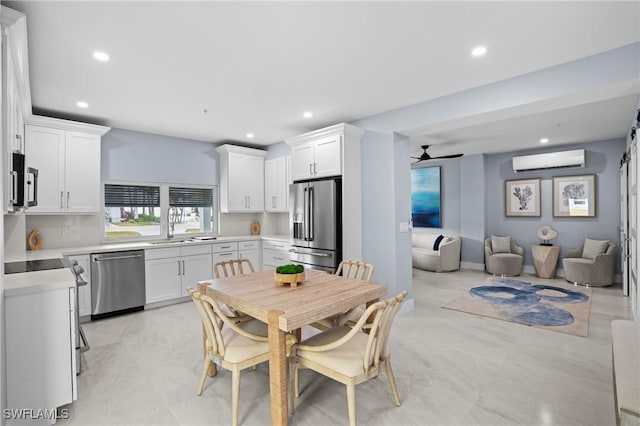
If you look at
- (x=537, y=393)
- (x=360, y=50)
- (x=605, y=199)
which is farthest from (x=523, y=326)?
(x=605, y=199)

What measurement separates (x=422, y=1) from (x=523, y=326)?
3.58m

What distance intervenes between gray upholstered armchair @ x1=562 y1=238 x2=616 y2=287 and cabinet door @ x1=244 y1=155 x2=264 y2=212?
5.65 meters

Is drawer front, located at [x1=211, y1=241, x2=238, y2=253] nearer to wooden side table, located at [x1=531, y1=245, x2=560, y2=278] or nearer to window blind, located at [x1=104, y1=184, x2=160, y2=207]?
window blind, located at [x1=104, y1=184, x2=160, y2=207]

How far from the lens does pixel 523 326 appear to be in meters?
3.71

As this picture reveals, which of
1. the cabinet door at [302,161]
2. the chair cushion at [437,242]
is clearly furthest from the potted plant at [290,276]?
the chair cushion at [437,242]

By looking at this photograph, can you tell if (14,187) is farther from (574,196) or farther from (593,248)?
(574,196)

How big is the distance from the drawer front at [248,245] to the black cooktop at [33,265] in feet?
8.27

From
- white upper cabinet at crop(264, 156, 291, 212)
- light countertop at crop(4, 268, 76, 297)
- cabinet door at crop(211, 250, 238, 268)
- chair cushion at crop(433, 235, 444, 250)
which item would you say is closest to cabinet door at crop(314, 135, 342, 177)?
white upper cabinet at crop(264, 156, 291, 212)

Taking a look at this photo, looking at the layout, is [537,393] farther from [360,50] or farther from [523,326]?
[360,50]

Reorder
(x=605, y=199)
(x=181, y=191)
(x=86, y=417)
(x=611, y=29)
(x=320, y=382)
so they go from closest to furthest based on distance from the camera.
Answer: (x=86, y=417)
(x=611, y=29)
(x=320, y=382)
(x=181, y=191)
(x=605, y=199)

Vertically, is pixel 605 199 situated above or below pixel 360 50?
below

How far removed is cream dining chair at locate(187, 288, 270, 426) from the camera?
2004 millimetres

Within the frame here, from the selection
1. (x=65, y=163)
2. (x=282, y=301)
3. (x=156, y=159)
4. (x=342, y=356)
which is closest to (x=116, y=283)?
(x=65, y=163)

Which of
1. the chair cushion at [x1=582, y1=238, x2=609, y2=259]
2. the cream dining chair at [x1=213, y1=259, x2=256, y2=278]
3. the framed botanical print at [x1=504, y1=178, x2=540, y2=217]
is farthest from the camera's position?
the framed botanical print at [x1=504, y1=178, x2=540, y2=217]
